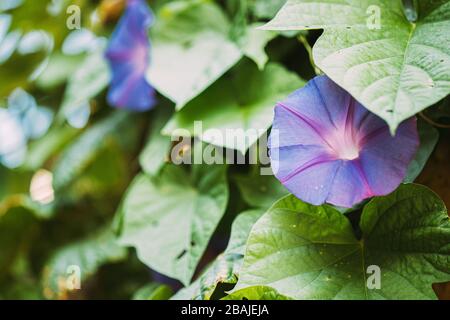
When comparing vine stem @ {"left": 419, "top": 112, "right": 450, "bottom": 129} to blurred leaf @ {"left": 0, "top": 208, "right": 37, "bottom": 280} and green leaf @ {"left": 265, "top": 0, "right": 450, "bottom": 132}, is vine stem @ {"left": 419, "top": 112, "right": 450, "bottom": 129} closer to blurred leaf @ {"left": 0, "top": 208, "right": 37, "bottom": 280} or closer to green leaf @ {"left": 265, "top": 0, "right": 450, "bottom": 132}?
green leaf @ {"left": 265, "top": 0, "right": 450, "bottom": 132}

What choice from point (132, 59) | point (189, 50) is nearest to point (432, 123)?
point (189, 50)

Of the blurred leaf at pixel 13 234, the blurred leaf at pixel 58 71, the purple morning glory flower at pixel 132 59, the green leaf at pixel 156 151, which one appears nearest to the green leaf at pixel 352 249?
the green leaf at pixel 156 151

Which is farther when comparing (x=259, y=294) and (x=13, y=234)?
(x=13, y=234)

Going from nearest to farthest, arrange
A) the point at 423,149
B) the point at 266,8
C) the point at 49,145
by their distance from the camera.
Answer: the point at 423,149 → the point at 266,8 → the point at 49,145

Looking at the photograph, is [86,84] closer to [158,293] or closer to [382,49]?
[158,293]

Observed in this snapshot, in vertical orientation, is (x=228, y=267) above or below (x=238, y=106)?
below

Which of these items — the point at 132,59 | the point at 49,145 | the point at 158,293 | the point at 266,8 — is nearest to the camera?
the point at 158,293
